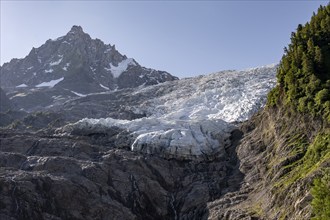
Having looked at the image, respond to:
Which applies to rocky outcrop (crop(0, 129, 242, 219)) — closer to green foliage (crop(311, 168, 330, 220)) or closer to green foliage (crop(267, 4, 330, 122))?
green foliage (crop(267, 4, 330, 122))

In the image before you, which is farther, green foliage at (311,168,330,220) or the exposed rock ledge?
the exposed rock ledge

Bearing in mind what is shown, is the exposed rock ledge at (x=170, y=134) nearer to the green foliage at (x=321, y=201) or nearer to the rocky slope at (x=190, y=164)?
the rocky slope at (x=190, y=164)

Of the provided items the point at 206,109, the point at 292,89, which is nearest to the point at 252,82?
the point at 206,109

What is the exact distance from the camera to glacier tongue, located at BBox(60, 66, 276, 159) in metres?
81.6

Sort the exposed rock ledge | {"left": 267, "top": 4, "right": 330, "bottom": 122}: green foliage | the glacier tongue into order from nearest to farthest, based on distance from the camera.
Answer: {"left": 267, "top": 4, "right": 330, "bottom": 122}: green foliage → the exposed rock ledge → the glacier tongue

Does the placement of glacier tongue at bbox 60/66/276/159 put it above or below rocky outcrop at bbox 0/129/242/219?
above

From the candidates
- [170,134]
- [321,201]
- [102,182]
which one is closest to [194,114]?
[170,134]

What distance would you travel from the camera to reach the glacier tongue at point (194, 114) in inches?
3211

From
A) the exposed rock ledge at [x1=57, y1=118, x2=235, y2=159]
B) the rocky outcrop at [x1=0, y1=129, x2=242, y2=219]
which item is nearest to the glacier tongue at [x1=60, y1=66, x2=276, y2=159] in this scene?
the exposed rock ledge at [x1=57, y1=118, x2=235, y2=159]

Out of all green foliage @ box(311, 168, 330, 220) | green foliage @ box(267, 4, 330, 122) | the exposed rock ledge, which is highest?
green foliage @ box(267, 4, 330, 122)

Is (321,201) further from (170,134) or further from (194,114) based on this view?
(194,114)

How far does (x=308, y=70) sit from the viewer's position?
64938mm

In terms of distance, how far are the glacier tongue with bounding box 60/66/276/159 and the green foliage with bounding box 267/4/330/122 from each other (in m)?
15.8

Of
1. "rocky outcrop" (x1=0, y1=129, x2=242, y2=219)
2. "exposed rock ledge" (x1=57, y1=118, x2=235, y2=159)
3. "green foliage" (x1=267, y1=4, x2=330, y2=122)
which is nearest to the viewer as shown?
"green foliage" (x1=267, y1=4, x2=330, y2=122)
